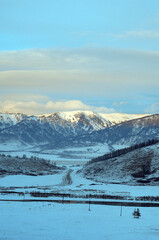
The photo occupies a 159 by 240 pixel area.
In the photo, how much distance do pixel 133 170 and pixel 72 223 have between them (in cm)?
11747

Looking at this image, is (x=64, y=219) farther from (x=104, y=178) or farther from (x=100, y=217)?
(x=104, y=178)

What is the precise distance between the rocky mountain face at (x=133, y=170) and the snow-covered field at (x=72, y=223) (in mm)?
81566

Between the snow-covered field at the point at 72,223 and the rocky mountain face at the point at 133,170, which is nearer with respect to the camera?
the snow-covered field at the point at 72,223

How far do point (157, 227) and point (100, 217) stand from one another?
355 inches

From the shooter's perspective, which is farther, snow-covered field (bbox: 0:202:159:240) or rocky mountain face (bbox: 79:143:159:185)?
rocky mountain face (bbox: 79:143:159:185)

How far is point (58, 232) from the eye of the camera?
4000 cm

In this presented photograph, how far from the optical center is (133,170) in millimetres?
160125

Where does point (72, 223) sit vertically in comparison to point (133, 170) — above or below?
below

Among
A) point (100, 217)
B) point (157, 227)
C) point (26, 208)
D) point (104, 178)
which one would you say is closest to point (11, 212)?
point (26, 208)

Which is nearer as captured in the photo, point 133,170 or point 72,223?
point 72,223

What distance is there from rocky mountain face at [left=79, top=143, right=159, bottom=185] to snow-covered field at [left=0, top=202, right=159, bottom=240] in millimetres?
81566

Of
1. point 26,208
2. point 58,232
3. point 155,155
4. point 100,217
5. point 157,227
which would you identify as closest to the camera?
point 58,232

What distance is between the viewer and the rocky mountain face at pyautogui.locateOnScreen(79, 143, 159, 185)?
479ft

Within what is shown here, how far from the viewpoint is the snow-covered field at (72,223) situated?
38.8 m
